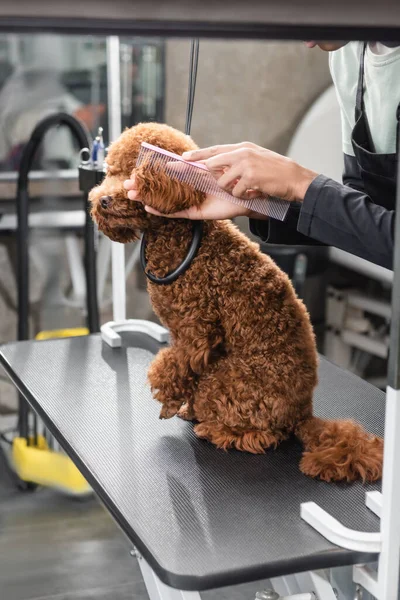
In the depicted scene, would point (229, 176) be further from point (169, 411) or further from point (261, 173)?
point (169, 411)

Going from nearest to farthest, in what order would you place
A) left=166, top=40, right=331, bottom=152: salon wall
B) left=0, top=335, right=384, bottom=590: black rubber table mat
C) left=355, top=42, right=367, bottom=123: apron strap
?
1. left=0, top=335, right=384, bottom=590: black rubber table mat
2. left=355, top=42, right=367, bottom=123: apron strap
3. left=166, top=40, right=331, bottom=152: salon wall

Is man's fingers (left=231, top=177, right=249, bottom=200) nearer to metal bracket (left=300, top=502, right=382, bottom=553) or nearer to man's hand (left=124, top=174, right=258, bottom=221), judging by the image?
man's hand (left=124, top=174, right=258, bottom=221)

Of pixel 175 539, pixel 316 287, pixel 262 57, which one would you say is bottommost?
pixel 316 287

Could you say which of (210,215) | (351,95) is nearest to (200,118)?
(351,95)

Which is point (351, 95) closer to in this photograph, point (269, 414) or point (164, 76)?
point (269, 414)

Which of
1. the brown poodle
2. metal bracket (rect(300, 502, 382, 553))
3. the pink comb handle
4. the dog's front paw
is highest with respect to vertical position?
the pink comb handle

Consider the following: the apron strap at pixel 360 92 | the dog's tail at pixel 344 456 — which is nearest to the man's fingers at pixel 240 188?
the apron strap at pixel 360 92

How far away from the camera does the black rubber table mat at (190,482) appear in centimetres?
89

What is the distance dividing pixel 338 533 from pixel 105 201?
53 cm

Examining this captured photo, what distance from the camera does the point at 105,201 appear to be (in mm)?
1117

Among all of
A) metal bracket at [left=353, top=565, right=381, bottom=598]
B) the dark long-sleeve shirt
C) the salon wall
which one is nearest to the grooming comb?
the dark long-sleeve shirt

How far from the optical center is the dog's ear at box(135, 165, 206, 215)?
1.06 meters

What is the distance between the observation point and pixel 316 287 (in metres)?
3.32

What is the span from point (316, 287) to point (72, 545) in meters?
1.50
